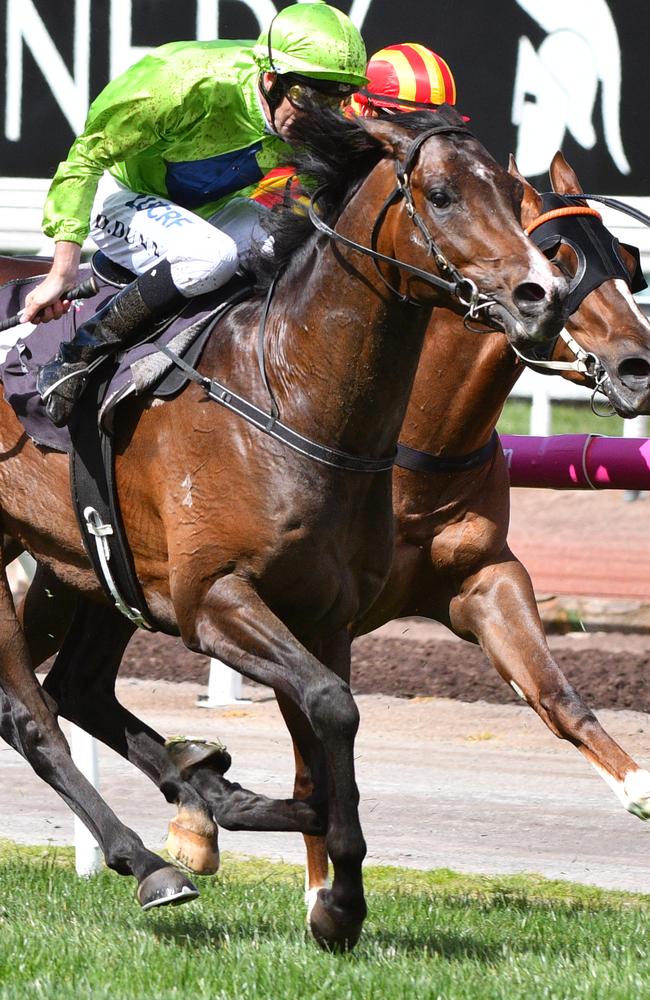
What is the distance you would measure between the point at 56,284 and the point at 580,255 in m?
1.45

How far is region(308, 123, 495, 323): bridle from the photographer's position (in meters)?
3.74

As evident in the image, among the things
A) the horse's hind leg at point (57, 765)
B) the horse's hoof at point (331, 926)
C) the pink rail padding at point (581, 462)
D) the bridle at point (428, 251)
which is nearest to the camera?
the bridle at point (428, 251)

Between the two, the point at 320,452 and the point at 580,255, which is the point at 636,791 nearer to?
the point at 320,452

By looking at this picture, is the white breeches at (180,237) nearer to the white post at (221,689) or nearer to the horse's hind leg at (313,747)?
the horse's hind leg at (313,747)

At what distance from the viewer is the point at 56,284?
14.5ft

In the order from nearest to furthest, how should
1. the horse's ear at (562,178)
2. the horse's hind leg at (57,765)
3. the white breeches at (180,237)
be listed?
the horse's hind leg at (57,765), the white breeches at (180,237), the horse's ear at (562,178)

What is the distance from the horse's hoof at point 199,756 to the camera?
14.8ft

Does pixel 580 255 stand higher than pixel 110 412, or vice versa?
pixel 580 255

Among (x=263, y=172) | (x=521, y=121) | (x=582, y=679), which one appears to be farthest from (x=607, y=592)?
(x=263, y=172)

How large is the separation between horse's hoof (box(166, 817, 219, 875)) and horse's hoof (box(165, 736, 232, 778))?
0.18 meters

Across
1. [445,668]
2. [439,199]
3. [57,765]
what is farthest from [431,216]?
[445,668]

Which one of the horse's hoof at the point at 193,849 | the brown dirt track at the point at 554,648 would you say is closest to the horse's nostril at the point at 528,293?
the horse's hoof at the point at 193,849

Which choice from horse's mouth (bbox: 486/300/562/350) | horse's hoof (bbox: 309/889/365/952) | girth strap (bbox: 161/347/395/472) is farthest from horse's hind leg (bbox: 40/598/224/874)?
horse's mouth (bbox: 486/300/562/350)

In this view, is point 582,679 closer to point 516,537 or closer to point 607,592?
point 607,592
